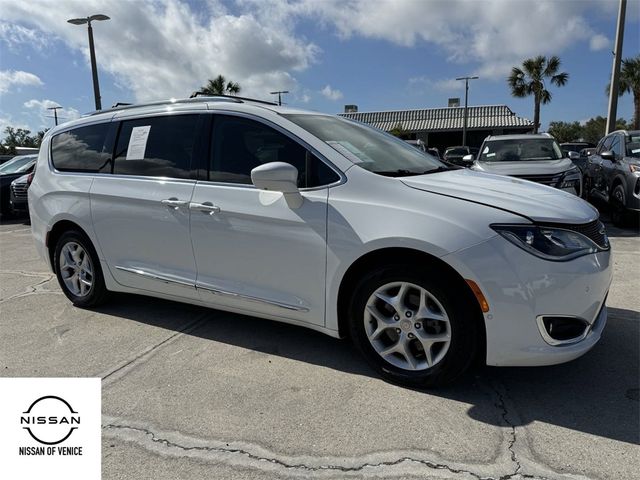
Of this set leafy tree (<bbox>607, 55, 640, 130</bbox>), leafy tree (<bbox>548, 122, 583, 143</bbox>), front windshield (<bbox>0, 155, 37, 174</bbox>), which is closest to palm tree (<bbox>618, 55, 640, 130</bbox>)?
leafy tree (<bbox>607, 55, 640, 130</bbox>)

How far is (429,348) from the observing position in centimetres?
281

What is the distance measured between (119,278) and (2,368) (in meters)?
1.06

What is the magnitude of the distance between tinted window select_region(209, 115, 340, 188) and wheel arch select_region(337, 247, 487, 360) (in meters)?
0.56

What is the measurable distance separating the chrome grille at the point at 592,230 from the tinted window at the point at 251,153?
134cm

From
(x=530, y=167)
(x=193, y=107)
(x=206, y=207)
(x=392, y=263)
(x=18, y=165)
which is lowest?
(x=392, y=263)

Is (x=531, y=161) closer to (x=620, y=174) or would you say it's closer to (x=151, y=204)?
(x=620, y=174)

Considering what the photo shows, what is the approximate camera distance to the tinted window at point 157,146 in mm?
3666

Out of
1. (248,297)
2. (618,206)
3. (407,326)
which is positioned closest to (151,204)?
(248,297)

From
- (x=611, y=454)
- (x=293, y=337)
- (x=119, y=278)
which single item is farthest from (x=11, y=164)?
(x=611, y=454)

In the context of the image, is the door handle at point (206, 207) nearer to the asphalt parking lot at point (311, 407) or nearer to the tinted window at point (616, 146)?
the asphalt parking lot at point (311, 407)

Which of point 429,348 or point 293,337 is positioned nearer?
point 429,348

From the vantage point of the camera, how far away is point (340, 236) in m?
2.93

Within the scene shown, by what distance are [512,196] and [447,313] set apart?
82 cm

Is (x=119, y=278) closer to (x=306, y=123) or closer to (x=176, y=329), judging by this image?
(x=176, y=329)
